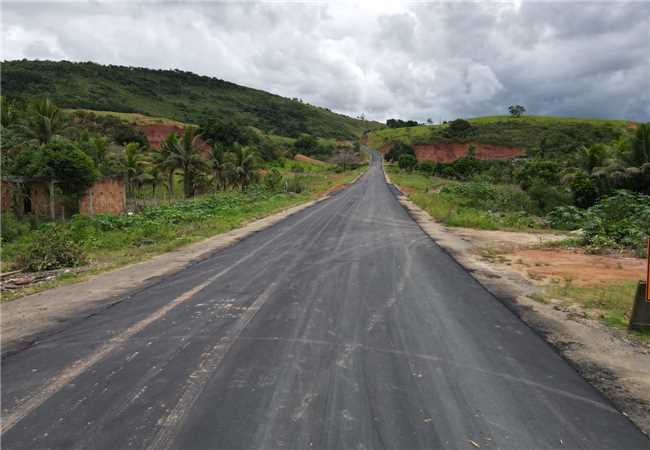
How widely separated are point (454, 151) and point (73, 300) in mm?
81399

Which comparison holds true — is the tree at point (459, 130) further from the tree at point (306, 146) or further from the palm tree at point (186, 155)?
the palm tree at point (186, 155)

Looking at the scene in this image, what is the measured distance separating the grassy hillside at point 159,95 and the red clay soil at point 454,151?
43.7m

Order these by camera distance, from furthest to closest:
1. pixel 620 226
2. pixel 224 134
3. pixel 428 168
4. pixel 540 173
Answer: pixel 428 168
pixel 224 134
pixel 540 173
pixel 620 226

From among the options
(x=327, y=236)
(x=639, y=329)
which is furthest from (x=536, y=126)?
(x=639, y=329)

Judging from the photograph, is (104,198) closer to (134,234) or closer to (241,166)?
(134,234)

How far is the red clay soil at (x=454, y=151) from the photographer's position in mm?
72312

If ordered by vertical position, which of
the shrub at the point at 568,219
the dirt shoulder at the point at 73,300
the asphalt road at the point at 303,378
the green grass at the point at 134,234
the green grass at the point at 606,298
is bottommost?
the green grass at the point at 134,234

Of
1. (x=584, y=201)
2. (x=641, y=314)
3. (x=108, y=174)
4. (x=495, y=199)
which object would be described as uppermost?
(x=584, y=201)

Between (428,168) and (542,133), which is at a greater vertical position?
(542,133)

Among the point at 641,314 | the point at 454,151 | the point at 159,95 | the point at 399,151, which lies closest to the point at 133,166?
the point at 641,314

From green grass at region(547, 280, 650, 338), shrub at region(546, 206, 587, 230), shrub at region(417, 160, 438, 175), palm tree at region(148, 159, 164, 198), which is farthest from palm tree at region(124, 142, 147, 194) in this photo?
shrub at region(417, 160, 438, 175)

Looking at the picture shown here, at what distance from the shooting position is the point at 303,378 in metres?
4.23

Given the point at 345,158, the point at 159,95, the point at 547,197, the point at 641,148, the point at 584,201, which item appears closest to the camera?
the point at 641,148

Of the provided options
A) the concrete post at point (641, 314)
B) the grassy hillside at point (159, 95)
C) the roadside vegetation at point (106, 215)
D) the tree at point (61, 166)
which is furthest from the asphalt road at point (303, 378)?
the grassy hillside at point (159, 95)
